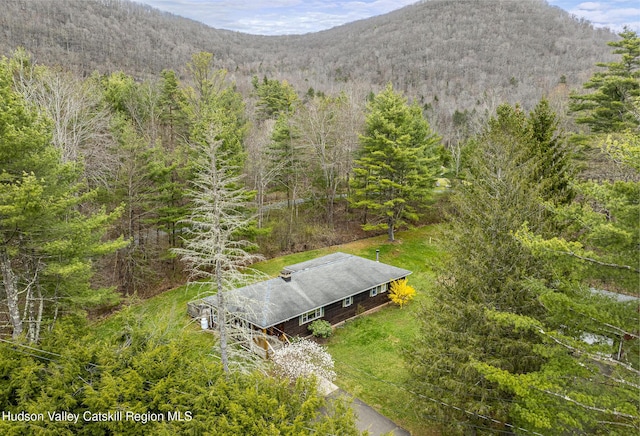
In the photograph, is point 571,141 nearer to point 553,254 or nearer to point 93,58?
point 553,254

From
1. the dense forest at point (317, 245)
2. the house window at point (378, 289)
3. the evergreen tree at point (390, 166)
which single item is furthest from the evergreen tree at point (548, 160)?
the evergreen tree at point (390, 166)

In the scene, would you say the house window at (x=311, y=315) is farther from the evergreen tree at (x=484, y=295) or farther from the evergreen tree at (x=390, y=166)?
the evergreen tree at (x=390, y=166)

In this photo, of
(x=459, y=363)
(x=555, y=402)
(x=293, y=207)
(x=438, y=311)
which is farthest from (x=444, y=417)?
(x=293, y=207)

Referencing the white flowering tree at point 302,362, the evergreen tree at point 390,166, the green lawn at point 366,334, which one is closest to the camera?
the green lawn at point 366,334

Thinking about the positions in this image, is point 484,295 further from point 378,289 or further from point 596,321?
Answer: point 378,289

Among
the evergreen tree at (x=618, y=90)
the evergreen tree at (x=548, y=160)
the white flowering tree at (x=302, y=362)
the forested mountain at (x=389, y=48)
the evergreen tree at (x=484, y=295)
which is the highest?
the forested mountain at (x=389, y=48)
